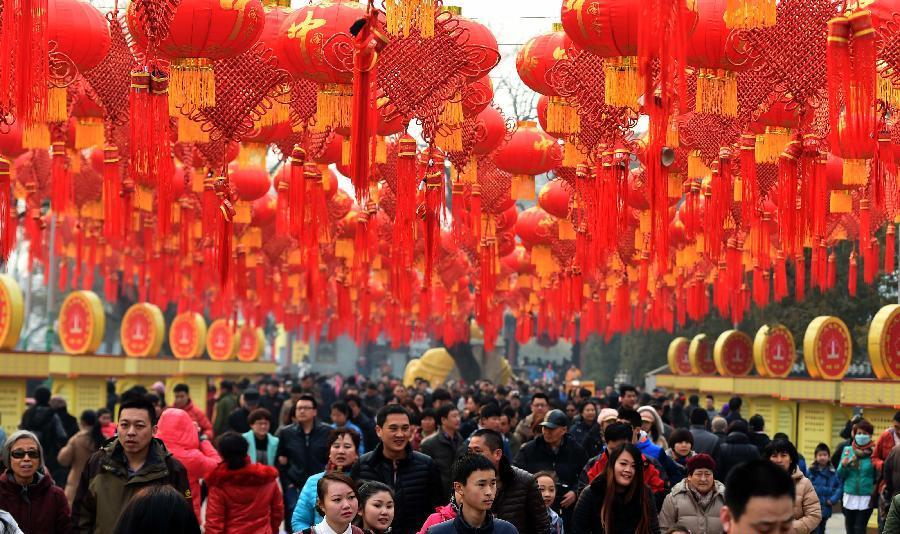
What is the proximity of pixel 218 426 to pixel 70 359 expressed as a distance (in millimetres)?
5054

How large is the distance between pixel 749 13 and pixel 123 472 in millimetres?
4590

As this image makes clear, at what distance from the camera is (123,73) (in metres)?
11.4

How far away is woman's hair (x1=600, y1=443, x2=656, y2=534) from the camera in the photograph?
24.2 ft

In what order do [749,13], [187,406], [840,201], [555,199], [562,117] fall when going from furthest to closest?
[555,199] < [840,201] < [187,406] < [562,117] < [749,13]

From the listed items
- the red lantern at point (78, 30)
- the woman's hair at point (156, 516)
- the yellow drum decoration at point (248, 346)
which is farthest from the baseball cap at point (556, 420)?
the yellow drum decoration at point (248, 346)

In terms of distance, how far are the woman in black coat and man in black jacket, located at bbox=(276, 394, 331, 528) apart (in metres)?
3.83

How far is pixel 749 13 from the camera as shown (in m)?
8.64

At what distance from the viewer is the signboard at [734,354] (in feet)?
93.6

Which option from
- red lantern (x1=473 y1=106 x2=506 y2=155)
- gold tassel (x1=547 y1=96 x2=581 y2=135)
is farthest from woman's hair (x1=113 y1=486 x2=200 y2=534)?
red lantern (x1=473 y1=106 x2=506 y2=155)

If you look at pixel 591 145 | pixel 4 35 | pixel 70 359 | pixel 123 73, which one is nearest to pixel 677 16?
pixel 4 35

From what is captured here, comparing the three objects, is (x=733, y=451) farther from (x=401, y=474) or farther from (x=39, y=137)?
(x=39, y=137)

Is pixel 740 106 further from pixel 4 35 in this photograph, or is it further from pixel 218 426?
pixel 218 426

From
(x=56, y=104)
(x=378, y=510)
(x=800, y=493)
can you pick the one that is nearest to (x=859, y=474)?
(x=800, y=493)

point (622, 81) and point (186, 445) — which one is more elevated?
point (622, 81)
